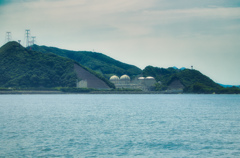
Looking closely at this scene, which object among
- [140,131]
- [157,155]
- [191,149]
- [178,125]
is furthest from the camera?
[178,125]

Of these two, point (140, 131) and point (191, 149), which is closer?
point (191, 149)

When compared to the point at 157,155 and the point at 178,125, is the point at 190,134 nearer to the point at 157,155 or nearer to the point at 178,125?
the point at 178,125

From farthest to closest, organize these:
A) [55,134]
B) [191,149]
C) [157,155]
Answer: [55,134] → [191,149] → [157,155]

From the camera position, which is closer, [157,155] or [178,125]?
[157,155]

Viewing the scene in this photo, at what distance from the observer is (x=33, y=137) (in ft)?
124

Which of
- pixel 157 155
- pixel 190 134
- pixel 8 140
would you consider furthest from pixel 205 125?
pixel 8 140

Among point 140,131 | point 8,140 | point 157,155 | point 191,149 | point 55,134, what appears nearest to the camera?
point 157,155

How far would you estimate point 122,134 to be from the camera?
4041cm

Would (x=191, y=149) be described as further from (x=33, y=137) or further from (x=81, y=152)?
(x=33, y=137)

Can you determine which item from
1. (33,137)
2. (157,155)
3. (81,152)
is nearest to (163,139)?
(157,155)

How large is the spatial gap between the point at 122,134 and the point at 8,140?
11393 millimetres

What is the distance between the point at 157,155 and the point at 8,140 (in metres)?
14.2

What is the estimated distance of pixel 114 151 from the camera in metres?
31.6

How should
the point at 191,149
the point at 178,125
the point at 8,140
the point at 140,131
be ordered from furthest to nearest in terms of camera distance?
the point at 178,125
the point at 140,131
the point at 8,140
the point at 191,149
